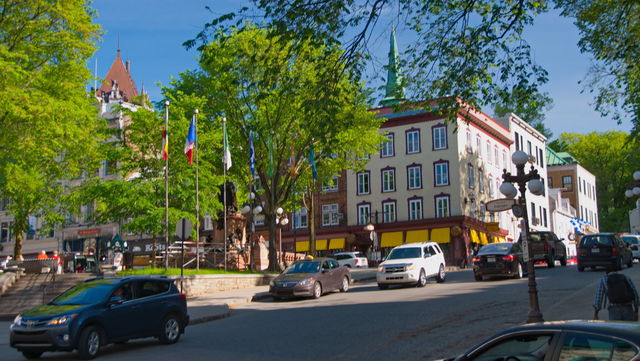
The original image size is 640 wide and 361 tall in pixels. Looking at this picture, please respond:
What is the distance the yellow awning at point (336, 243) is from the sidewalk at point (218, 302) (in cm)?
3216

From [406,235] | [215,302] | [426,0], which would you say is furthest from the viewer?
[406,235]

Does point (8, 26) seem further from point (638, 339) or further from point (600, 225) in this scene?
point (600, 225)

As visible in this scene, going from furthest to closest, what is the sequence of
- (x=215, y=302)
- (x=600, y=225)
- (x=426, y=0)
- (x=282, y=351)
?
(x=600, y=225) < (x=215, y=302) < (x=426, y=0) < (x=282, y=351)

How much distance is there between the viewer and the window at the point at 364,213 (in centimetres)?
6344

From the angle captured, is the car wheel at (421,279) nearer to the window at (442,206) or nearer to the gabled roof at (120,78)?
the window at (442,206)

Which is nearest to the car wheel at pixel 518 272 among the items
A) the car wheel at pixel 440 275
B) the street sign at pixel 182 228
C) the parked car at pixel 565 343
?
the car wheel at pixel 440 275

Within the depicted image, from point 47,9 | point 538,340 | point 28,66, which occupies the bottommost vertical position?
point 538,340

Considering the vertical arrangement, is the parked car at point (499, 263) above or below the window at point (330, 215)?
below

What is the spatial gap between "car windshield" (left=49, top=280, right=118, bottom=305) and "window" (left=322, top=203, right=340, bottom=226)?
50372mm

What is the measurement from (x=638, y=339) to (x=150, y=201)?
98.4 ft

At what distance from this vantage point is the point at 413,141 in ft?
204

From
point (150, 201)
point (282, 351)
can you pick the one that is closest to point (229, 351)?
point (282, 351)

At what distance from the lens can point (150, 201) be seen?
33.0 metres

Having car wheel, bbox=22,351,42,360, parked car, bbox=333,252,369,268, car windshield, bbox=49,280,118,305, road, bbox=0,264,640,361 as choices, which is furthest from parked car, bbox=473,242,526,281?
parked car, bbox=333,252,369,268
